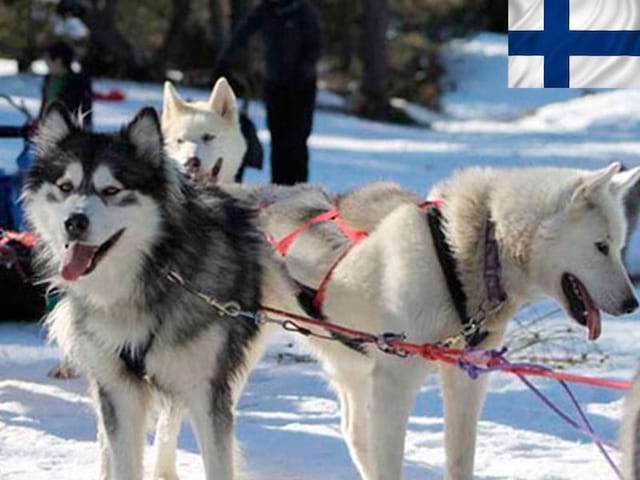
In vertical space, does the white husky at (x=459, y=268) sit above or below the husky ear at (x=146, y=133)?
below

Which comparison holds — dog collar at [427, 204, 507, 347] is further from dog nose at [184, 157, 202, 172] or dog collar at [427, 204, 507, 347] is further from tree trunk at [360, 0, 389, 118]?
tree trunk at [360, 0, 389, 118]

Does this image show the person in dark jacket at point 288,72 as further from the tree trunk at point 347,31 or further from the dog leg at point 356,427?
the tree trunk at point 347,31

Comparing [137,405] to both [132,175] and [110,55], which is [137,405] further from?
[110,55]

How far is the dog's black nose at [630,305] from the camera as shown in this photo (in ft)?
10.4

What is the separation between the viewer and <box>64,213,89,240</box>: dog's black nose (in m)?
3.03

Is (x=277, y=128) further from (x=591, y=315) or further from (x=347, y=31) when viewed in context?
(x=347, y=31)

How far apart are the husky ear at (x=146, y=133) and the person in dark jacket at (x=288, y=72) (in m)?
5.02

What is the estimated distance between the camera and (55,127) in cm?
325

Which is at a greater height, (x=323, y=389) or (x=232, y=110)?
(x=232, y=110)

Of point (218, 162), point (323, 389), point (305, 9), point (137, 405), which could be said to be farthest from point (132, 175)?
point (305, 9)

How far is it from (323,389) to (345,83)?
62.7ft

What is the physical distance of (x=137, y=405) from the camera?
Answer: 335 cm

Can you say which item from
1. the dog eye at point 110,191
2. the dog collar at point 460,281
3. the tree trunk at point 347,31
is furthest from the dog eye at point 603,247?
the tree trunk at point 347,31

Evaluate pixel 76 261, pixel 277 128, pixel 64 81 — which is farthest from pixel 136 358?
pixel 277 128
